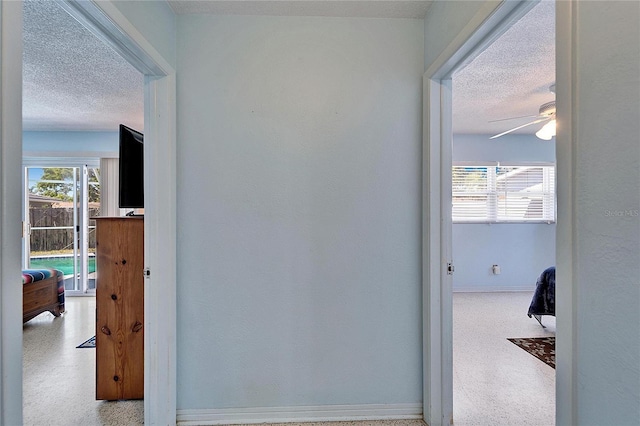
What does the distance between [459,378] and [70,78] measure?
4.19 meters

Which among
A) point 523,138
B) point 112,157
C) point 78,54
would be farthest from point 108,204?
point 523,138

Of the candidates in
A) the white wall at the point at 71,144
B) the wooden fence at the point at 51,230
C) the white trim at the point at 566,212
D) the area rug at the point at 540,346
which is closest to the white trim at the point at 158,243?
the white trim at the point at 566,212

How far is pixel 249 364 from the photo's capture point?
1.90 metres

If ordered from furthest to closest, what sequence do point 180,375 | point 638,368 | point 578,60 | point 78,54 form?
point 78,54, point 180,375, point 578,60, point 638,368

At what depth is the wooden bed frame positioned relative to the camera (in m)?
3.36

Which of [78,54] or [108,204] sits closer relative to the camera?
[78,54]

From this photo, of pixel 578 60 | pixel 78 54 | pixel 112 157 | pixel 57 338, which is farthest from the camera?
pixel 112 157

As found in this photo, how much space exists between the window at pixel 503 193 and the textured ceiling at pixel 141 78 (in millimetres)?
774

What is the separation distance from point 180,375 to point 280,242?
99 cm

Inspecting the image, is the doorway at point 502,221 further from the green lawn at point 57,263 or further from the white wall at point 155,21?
the green lawn at point 57,263

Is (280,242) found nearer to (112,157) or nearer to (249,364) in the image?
(249,364)

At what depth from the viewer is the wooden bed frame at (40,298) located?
336cm

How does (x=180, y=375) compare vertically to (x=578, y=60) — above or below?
below

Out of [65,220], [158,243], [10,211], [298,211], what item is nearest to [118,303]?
[158,243]
